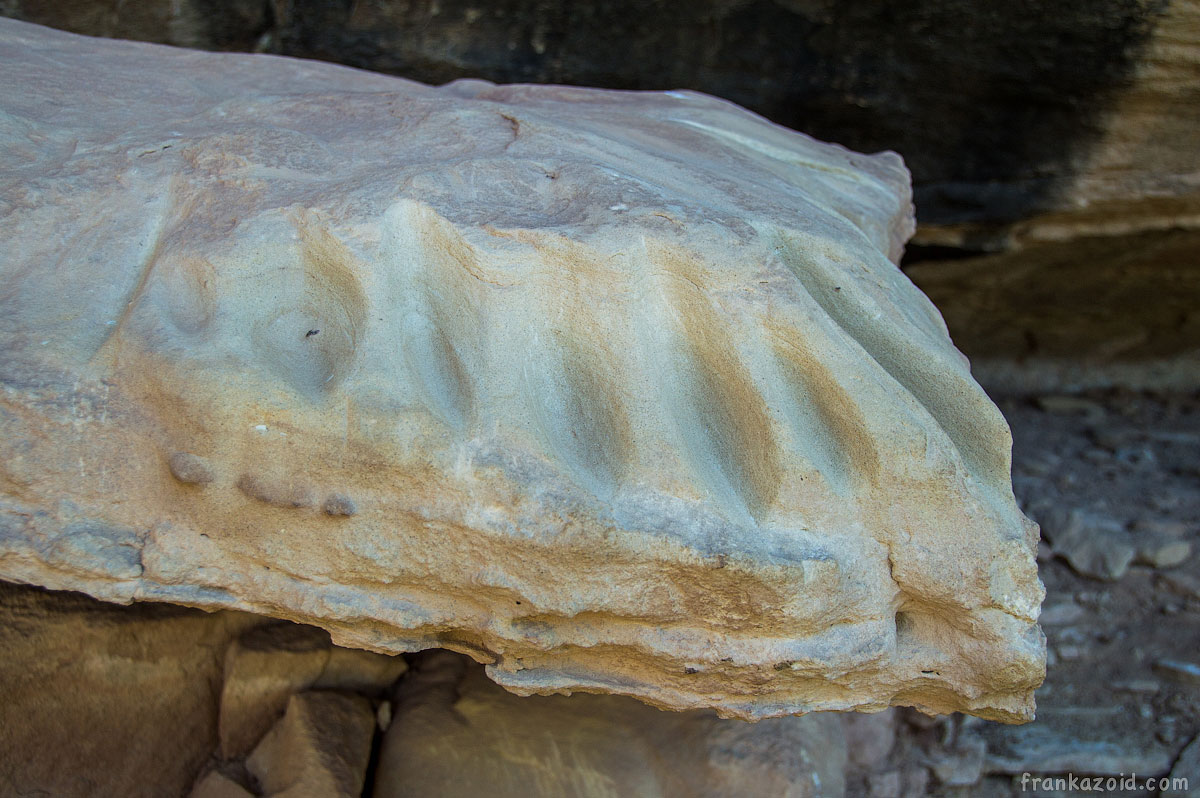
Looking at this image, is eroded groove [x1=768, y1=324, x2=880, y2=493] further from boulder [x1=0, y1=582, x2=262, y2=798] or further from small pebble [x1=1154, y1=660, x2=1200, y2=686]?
small pebble [x1=1154, y1=660, x2=1200, y2=686]

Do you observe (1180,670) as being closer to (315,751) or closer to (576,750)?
(576,750)

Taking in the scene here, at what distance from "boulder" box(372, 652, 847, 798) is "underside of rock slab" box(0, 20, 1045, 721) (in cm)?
31

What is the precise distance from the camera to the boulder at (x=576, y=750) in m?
1.11

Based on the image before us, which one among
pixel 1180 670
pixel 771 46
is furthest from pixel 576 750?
pixel 771 46

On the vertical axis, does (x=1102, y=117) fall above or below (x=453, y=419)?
below

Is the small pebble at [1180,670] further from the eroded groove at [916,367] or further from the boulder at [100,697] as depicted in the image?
the boulder at [100,697]

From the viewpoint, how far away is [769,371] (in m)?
0.85

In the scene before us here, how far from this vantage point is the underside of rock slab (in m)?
0.77

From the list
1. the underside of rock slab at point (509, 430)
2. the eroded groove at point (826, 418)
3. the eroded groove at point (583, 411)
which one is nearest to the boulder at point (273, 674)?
the underside of rock slab at point (509, 430)

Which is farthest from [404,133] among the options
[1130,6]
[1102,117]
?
[1102,117]

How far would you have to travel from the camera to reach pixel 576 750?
114 centimetres

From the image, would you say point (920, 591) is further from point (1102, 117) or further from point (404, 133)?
point (1102, 117)

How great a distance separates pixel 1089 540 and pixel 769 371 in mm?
1249

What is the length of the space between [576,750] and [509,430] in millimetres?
525
